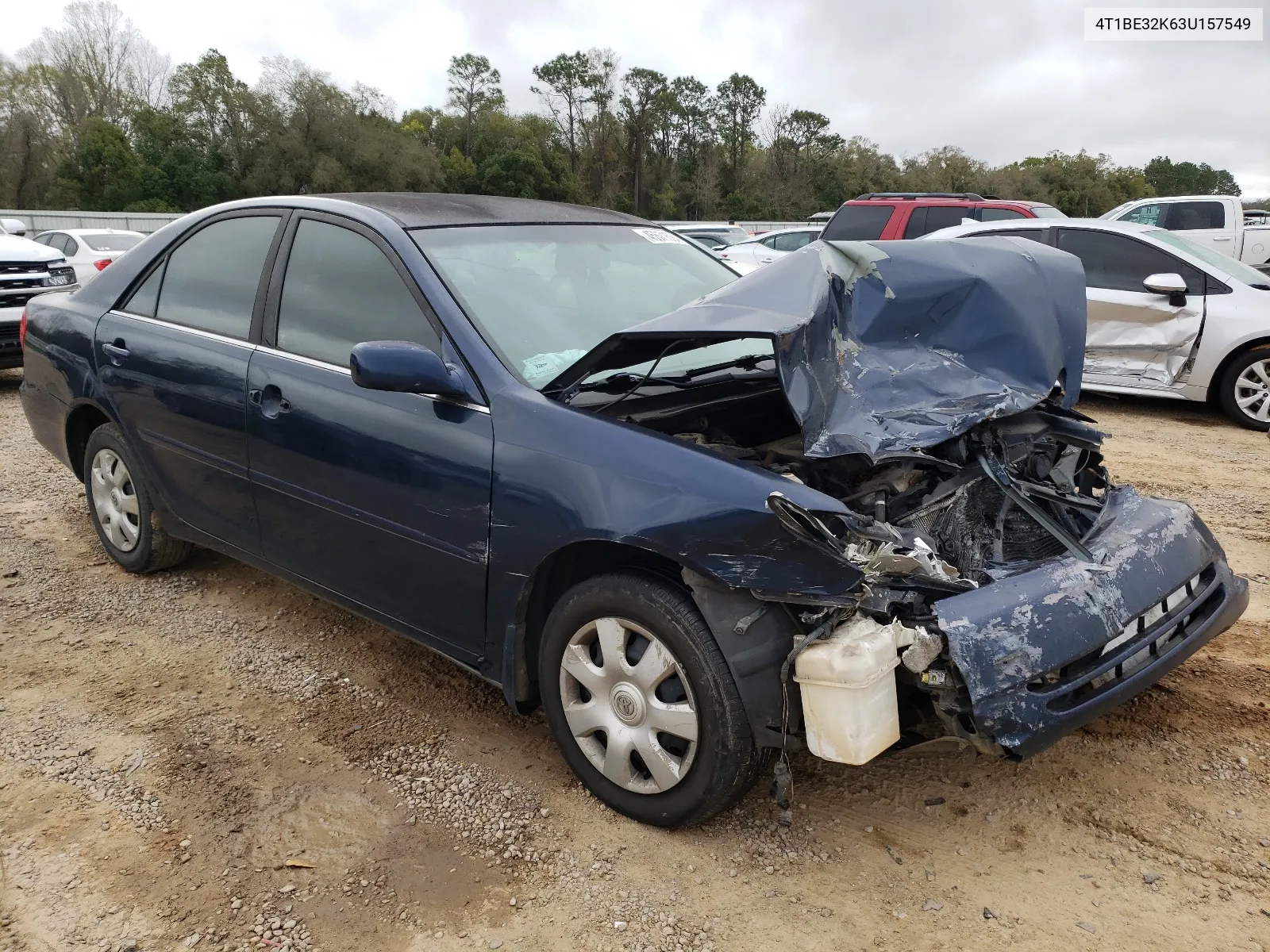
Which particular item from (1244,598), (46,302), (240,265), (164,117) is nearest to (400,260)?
(240,265)

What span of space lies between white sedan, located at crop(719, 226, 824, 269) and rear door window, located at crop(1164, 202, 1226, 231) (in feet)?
18.4

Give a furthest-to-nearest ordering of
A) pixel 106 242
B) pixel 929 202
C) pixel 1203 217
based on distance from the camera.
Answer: pixel 1203 217, pixel 106 242, pixel 929 202

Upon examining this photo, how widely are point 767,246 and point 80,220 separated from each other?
70.0 feet

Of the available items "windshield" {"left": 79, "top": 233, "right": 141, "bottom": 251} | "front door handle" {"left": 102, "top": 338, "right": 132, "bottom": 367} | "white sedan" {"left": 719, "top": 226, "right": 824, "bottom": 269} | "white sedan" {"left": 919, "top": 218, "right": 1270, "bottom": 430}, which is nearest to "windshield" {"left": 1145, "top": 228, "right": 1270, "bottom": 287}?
"white sedan" {"left": 919, "top": 218, "right": 1270, "bottom": 430}

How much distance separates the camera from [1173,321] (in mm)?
7430

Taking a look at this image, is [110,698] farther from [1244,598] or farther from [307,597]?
[1244,598]

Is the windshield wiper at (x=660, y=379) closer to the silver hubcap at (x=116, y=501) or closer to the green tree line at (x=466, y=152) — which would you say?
the silver hubcap at (x=116, y=501)

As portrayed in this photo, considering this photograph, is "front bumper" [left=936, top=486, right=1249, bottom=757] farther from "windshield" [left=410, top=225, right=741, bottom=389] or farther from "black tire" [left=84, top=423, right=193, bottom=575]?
"black tire" [left=84, top=423, right=193, bottom=575]

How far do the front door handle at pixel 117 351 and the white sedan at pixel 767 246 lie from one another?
10852 mm

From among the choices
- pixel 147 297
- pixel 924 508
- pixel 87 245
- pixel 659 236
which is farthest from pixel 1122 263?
pixel 87 245

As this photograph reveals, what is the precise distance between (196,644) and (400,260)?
188 cm

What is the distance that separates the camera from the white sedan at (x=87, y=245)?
45.5ft

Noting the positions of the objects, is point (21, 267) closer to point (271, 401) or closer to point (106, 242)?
point (106, 242)

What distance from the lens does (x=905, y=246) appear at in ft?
10.2
